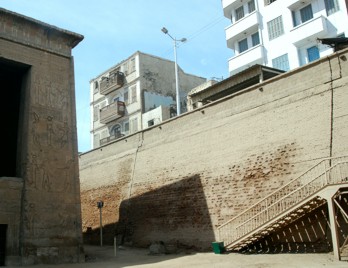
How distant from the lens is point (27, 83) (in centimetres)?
1812

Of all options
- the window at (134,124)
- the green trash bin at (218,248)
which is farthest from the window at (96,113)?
the green trash bin at (218,248)

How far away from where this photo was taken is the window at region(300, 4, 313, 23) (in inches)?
1044

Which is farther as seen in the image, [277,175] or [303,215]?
[277,175]

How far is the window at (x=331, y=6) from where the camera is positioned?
24875 mm

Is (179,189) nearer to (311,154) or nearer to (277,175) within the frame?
(277,175)

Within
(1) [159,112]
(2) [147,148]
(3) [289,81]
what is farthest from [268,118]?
(1) [159,112]

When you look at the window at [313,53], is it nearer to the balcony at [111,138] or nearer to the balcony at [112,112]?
the balcony at [112,112]

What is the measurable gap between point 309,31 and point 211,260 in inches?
676

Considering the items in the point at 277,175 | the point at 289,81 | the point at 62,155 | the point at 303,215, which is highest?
the point at 289,81

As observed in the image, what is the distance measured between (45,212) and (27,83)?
570 cm

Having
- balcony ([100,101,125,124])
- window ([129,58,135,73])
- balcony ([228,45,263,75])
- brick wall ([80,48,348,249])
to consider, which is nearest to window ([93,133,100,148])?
balcony ([100,101,125,124])

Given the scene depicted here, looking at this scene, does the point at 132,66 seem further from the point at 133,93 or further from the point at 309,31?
A: the point at 309,31

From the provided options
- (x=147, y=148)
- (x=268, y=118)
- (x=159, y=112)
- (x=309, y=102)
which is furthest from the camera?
(x=159, y=112)

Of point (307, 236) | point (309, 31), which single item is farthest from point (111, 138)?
point (307, 236)
